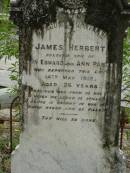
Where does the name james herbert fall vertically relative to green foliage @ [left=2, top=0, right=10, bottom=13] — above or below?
below

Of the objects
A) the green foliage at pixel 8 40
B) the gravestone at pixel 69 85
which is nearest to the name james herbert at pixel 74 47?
the gravestone at pixel 69 85

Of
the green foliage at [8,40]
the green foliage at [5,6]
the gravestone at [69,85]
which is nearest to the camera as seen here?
the gravestone at [69,85]

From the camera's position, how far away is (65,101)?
5.43 metres

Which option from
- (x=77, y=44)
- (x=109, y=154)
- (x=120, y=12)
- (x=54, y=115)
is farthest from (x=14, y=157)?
(x=120, y=12)

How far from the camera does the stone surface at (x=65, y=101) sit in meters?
5.28

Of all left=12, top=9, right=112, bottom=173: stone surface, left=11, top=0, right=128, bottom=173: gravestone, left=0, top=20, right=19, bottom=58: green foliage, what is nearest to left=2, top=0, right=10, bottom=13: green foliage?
left=0, top=20, right=19, bottom=58: green foliage

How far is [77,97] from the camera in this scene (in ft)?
17.7

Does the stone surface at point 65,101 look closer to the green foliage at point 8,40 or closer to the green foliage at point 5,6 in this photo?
the green foliage at point 8,40

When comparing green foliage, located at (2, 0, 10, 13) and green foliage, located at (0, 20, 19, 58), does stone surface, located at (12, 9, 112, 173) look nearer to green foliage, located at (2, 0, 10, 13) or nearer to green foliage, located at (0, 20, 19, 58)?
green foliage, located at (0, 20, 19, 58)

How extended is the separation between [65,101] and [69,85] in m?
0.19

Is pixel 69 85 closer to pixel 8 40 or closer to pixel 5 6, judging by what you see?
pixel 8 40

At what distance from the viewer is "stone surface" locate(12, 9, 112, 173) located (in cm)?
528

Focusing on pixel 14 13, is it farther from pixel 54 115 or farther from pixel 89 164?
pixel 89 164

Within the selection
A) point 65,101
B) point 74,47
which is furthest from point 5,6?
point 65,101
